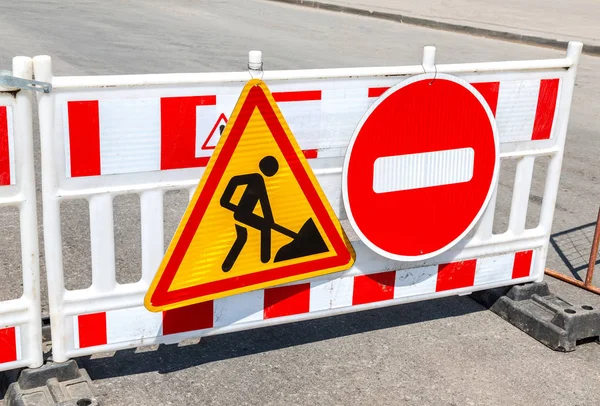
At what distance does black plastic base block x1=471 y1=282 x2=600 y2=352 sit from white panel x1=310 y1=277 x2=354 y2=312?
0.99m

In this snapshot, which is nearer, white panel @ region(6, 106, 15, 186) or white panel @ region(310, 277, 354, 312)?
white panel @ region(6, 106, 15, 186)

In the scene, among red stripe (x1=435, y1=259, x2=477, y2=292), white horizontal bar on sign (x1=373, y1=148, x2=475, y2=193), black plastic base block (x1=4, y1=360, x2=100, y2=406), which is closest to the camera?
black plastic base block (x1=4, y1=360, x2=100, y2=406)

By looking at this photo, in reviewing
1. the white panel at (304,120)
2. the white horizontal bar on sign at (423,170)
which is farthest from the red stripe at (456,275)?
the white panel at (304,120)

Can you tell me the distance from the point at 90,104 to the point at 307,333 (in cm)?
169

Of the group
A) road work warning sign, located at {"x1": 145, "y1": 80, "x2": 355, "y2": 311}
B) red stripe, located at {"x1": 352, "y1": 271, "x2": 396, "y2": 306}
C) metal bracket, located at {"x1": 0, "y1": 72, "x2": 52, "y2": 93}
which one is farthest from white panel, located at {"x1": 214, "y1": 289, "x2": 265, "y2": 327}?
metal bracket, located at {"x1": 0, "y1": 72, "x2": 52, "y2": 93}

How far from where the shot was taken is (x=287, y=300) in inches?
154

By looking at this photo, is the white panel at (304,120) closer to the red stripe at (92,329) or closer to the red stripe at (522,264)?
the red stripe at (92,329)

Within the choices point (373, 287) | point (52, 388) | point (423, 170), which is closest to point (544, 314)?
point (373, 287)

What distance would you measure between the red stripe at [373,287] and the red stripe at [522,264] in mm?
754

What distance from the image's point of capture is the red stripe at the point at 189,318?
12.1 ft

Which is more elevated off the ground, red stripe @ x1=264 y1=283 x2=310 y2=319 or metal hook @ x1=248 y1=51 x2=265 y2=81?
metal hook @ x1=248 y1=51 x2=265 y2=81

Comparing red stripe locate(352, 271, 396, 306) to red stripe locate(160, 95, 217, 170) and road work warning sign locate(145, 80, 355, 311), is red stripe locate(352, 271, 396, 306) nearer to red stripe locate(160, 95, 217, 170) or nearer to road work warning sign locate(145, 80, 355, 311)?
road work warning sign locate(145, 80, 355, 311)

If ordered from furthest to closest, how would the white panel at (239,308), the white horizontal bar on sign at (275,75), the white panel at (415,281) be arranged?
1. the white panel at (415,281)
2. the white panel at (239,308)
3. the white horizontal bar on sign at (275,75)

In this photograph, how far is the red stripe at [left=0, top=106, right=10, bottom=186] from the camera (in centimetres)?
318
